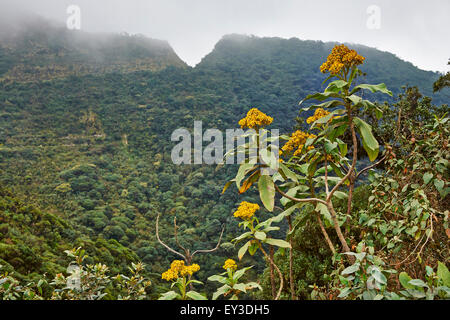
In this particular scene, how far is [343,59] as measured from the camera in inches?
56.0

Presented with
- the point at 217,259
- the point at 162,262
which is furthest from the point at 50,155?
the point at 217,259

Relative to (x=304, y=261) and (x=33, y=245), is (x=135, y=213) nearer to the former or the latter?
(x=33, y=245)

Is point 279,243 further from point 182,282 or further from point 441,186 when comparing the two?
point 441,186

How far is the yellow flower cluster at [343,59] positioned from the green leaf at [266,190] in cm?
75

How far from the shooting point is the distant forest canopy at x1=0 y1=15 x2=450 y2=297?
15780mm

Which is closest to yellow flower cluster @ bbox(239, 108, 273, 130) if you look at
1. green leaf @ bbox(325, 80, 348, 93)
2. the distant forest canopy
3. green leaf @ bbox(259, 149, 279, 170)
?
green leaf @ bbox(259, 149, 279, 170)

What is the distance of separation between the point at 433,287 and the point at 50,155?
110 ft

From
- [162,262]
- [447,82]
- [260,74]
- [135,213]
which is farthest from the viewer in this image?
[260,74]

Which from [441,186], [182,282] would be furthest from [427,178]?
[182,282]

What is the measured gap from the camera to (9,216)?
12.5m

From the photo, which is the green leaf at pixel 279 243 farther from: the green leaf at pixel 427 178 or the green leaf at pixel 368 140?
the green leaf at pixel 427 178

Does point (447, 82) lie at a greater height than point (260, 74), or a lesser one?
lesser

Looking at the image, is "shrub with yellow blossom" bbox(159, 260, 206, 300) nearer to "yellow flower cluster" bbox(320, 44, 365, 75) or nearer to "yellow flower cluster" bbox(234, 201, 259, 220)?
"yellow flower cluster" bbox(234, 201, 259, 220)

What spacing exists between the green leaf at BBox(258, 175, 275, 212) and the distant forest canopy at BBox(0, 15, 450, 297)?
377 cm
